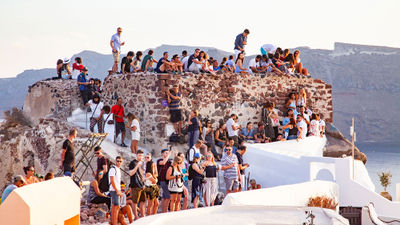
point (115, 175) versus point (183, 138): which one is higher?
→ point (115, 175)

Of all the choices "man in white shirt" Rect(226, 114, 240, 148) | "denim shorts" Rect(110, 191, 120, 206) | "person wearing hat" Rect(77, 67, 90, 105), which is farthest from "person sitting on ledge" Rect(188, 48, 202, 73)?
"denim shorts" Rect(110, 191, 120, 206)

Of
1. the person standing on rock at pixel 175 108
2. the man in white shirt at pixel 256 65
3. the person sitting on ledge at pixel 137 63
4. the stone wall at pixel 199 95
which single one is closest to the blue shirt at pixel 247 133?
the stone wall at pixel 199 95

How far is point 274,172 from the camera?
15.6 m

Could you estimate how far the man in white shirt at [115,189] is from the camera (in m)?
10.9

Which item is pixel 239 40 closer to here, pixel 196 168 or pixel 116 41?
pixel 116 41

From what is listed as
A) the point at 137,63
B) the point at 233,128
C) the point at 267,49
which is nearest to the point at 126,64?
the point at 137,63

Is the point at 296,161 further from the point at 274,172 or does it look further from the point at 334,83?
the point at 334,83

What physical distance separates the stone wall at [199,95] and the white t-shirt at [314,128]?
1193mm

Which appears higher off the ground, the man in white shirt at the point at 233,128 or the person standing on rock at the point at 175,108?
the person standing on rock at the point at 175,108

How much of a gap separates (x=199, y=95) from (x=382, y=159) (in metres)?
68.4

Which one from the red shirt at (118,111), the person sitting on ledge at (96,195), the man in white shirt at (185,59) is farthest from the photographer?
the man in white shirt at (185,59)

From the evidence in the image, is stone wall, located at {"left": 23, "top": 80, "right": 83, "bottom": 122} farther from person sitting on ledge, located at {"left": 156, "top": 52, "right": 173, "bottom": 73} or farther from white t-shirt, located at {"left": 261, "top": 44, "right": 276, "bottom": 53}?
white t-shirt, located at {"left": 261, "top": 44, "right": 276, "bottom": 53}

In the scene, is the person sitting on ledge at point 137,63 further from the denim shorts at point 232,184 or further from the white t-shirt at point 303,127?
the denim shorts at point 232,184

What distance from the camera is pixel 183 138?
1672cm
